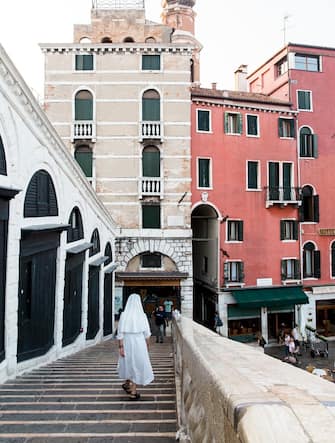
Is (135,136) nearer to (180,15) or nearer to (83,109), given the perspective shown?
(83,109)

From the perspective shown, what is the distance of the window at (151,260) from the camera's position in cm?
2169

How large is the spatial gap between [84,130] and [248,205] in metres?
9.66

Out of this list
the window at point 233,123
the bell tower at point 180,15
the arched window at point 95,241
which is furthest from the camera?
the bell tower at point 180,15

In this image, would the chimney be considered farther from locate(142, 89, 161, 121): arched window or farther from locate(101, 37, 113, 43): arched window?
locate(101, 37, 113, 43): arched window

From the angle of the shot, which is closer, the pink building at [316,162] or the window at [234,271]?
the window at [234,271]

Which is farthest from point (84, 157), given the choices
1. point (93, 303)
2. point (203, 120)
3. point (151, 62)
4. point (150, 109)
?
point (93, 303)

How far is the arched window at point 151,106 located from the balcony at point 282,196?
24.0 feet

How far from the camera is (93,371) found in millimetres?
7445

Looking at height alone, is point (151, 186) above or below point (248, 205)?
above

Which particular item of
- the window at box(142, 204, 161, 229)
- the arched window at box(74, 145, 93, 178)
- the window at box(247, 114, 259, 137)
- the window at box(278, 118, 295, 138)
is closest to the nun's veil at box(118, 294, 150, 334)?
the window at box(142, 204, 161, 229)

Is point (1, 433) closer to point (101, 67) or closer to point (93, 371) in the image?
point (93, 371)

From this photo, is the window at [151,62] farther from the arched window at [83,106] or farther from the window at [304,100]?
the window at [304,100]

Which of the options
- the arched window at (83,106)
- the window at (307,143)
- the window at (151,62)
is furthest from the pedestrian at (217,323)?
the window at (151,62)

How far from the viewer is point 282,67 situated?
24969mm
